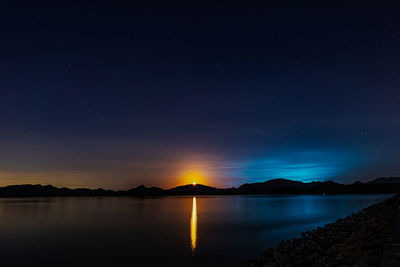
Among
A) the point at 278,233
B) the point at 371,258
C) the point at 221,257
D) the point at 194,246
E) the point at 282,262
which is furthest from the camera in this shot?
the point at 278,233

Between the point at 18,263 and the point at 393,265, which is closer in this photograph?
the point at 393,265

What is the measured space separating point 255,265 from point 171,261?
22.7 feet

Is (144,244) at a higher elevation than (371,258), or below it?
below

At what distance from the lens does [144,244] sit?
25172 millimetres

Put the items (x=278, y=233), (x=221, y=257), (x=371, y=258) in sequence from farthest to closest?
(x=278, y=233), (x=221, y=257), (x=371, y=258)

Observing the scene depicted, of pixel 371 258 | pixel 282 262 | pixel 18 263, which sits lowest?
pixel 18 263

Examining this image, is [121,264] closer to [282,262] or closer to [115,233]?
[282,262]

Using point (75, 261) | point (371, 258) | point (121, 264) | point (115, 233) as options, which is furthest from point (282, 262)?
point (115, 233)

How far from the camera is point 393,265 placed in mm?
7270

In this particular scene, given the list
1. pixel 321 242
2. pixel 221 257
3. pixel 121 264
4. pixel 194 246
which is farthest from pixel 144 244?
pixel 321 242

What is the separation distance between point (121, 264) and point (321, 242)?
46.2ft

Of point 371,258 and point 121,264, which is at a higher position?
point 371,258

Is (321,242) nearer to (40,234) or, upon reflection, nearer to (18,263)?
(18,263)

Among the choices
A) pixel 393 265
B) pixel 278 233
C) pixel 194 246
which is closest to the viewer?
pixel 393 265
